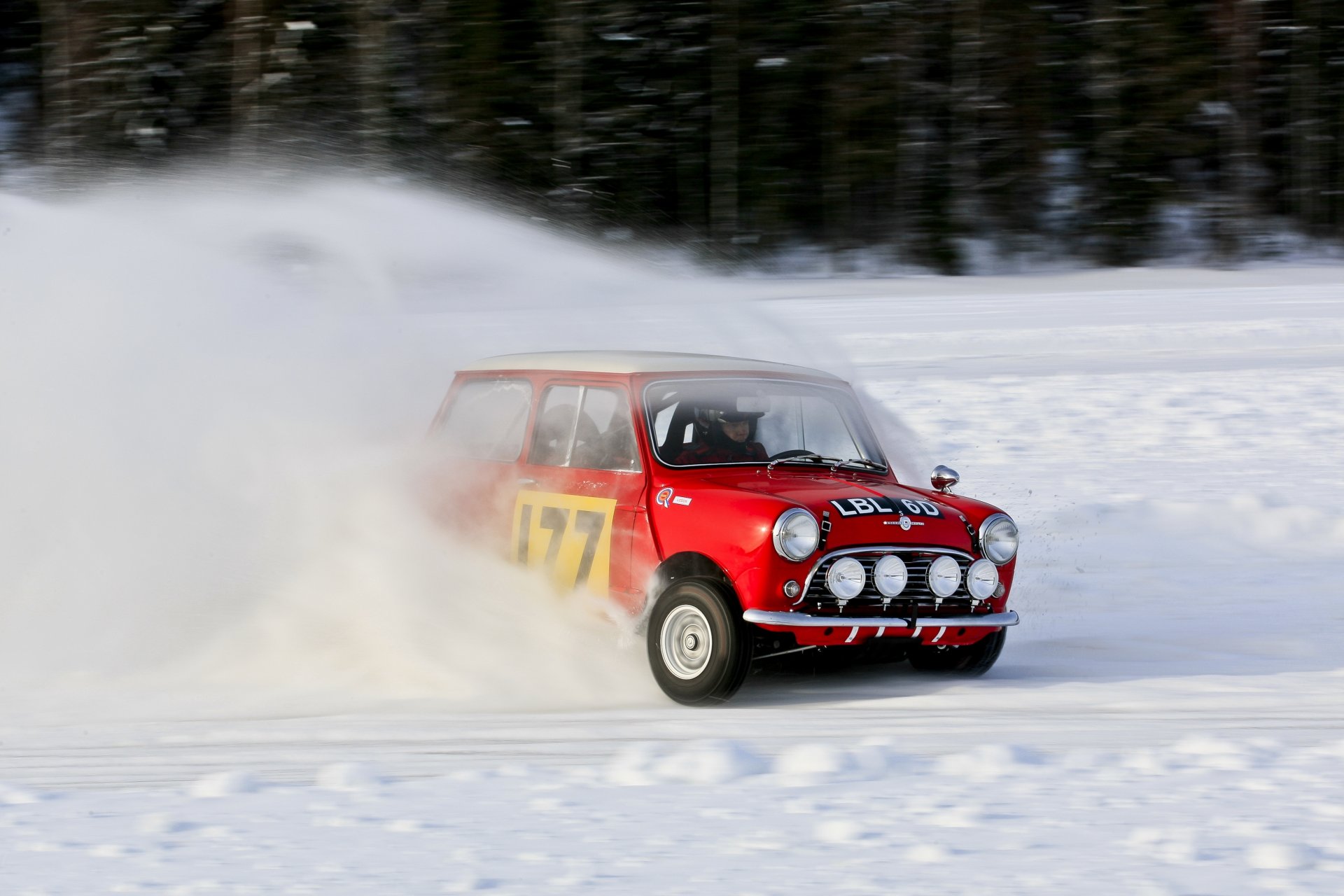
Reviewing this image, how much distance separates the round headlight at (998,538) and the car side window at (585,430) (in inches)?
61.9

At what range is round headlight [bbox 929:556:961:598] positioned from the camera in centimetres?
680

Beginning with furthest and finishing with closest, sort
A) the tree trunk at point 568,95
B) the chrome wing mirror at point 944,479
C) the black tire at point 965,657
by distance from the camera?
the tree trunk at point 568,95, the chrome wing mirror at point 944,479, the black tire at point 965,657

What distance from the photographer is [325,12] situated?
2925 centimetres

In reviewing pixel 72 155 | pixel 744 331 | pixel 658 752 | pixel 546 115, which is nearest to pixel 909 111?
pixel 546 115

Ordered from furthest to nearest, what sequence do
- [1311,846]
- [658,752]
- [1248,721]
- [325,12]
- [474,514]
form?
[325,12], [474,514], [1248,721], [658,752], [1311,846]

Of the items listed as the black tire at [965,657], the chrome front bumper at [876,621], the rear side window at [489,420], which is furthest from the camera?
the rear side window at [489,420]

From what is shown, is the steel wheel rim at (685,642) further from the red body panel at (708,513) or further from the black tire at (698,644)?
the red body panel at (708,513)

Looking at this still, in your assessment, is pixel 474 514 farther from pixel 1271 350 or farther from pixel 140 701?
pixel 1271 350

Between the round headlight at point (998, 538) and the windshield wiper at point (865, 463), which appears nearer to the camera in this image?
the round headlight at point (998, 538)

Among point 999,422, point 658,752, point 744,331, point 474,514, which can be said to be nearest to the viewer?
point 658,752

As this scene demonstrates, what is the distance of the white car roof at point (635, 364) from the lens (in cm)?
748

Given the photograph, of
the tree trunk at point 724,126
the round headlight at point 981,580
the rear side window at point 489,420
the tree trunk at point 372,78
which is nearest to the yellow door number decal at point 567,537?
the rear side window at point 489,420

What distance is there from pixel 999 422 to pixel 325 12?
19.3 metres

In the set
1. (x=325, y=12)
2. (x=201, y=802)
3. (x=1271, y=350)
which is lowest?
(x=1271, y=350)
